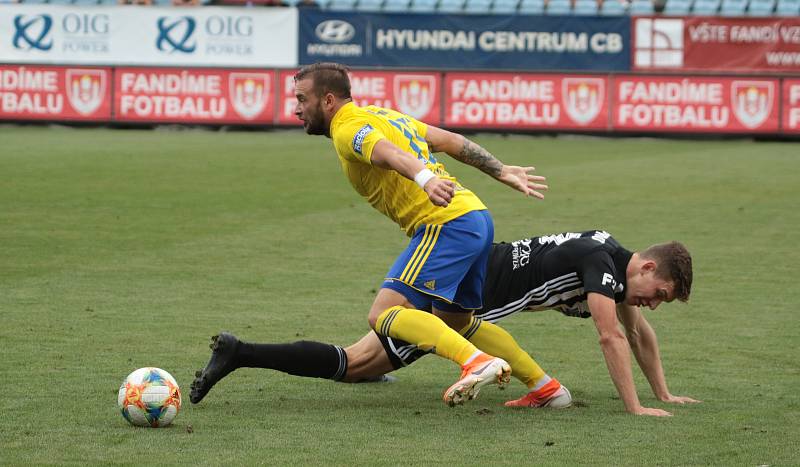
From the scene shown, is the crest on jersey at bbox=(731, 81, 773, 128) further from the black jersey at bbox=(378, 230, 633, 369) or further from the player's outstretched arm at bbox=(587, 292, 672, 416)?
the player's outstretched arm at bbox=(587, 292, 672, 416)

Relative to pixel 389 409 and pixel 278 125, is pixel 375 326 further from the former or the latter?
pixel 278 125

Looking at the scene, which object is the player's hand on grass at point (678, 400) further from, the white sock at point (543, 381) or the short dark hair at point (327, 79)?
the short dark hair at point (327, 79)

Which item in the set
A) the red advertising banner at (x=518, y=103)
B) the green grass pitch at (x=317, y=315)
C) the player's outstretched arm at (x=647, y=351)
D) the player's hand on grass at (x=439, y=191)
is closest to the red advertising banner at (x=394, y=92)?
the red advertising banner at (x=518, y=103)

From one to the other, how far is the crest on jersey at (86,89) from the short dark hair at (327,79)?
68.2 feet

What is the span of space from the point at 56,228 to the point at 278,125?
14.1 metres

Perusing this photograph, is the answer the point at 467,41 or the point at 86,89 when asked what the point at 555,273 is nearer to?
the point at 86,89

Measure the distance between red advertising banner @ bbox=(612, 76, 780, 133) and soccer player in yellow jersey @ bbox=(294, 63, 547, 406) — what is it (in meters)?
19.4

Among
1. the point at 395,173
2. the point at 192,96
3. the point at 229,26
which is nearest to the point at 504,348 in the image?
the point at 395,173

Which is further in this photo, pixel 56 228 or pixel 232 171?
pixel 232 171

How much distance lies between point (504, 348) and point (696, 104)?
1978 cm

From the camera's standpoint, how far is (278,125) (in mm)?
27219

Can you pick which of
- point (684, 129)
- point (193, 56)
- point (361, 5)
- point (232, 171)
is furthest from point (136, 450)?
point (361, 5)

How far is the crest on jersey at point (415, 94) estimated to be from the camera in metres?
26.1

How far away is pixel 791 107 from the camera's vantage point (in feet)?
83.5
